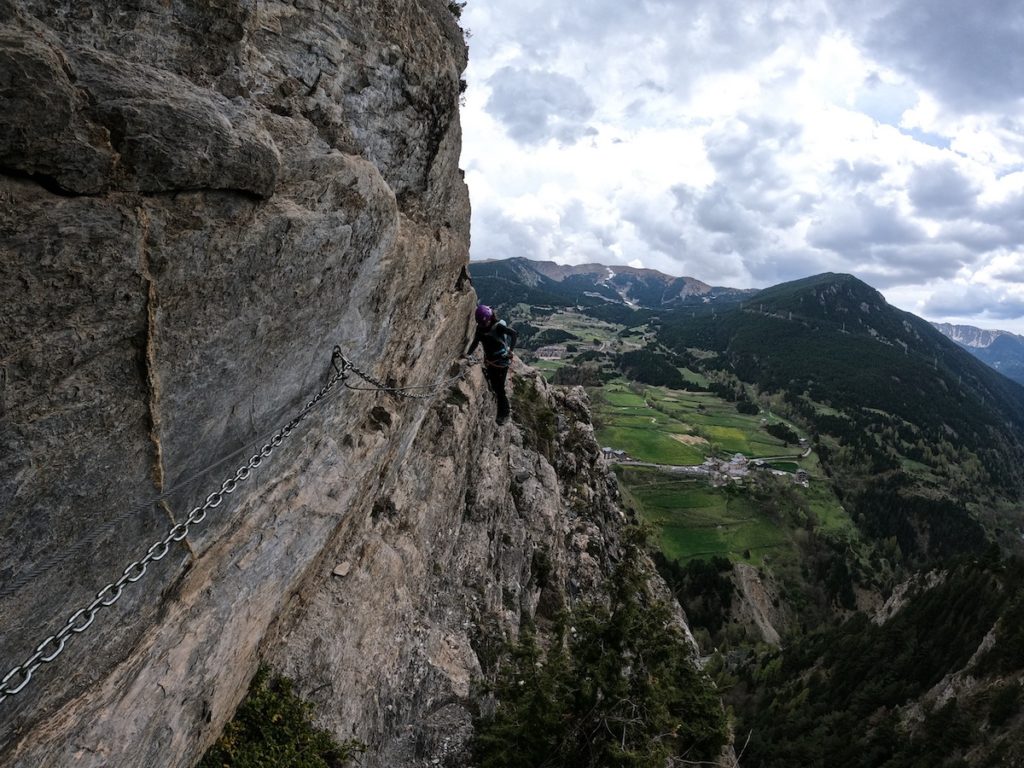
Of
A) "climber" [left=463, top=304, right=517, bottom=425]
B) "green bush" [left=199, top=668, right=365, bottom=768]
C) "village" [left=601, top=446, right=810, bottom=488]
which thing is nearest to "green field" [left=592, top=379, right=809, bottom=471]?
"village" [left=601, top=446, right=810, bottom=488]

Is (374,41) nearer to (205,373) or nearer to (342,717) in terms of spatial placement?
(205,373)

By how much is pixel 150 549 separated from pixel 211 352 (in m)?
2.31

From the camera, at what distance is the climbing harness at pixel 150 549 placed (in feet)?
15.5

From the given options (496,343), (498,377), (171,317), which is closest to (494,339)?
(496,343)

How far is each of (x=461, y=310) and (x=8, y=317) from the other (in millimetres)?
13011

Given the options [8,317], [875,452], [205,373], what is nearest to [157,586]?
[205,373]

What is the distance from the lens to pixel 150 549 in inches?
235

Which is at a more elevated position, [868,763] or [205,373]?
[205,373]

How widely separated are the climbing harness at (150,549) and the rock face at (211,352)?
0.10m

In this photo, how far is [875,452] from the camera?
172125 millimetres

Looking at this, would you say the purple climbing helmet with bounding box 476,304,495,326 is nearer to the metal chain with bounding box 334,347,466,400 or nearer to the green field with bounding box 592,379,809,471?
the metal chain with bounding box 334,347,466,400

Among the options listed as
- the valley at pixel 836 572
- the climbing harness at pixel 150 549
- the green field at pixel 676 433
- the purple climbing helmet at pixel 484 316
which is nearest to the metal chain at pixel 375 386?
the climbing harness at pixel 150 549

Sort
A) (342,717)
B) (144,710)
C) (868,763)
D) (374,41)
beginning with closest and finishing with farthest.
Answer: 1. (144,710)
2. (374,41)
3. (342,717)
4. (868,763)

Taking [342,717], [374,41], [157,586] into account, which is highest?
[374,41]
